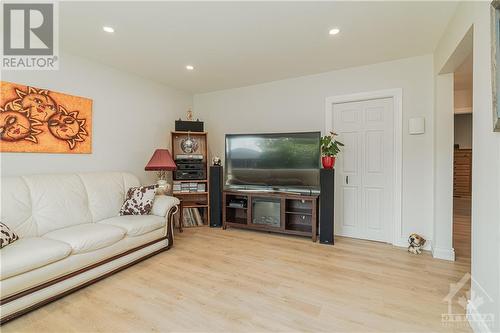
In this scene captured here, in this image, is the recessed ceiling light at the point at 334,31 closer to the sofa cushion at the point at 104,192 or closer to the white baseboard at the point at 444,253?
the white baseboard at the point at 444,253

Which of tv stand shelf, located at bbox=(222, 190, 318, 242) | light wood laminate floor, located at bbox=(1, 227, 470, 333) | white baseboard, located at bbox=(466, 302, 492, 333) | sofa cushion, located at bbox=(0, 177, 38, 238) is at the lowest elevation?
light wood laminate floor, located at bbox=(1, 227, 470, 333)

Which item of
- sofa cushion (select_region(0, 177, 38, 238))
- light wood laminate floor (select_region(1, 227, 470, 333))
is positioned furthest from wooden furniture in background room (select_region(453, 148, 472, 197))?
sofa cushion (select_region(0, 177, 38, 238))

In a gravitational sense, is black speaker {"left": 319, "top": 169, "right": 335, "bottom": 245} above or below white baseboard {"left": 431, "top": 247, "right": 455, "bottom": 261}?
above

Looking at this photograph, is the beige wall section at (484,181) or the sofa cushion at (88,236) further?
the sofa cushion at (88,236)

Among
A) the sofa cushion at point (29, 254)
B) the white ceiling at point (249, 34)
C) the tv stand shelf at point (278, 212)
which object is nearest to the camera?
the sofa cushion at point (29, 254)

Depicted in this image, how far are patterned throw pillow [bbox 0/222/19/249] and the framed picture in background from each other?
352cm

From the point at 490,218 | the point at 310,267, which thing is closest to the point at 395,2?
the point at 490,218

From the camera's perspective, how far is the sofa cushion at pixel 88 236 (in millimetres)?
2106

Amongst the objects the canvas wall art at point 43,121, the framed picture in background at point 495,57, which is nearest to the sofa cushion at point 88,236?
the canvas wall art at point 43,121

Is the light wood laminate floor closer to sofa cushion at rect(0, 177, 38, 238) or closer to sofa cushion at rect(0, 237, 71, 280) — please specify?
sofa cushion at rect(0, 237, 71, 280)

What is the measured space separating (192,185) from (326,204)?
2.21 meters

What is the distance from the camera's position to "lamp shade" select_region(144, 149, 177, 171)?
11.5 feet

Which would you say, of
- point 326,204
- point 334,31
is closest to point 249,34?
point 334,31

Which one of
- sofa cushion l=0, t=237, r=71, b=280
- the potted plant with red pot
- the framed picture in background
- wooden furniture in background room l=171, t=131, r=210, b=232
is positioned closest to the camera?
the framed picture in background
